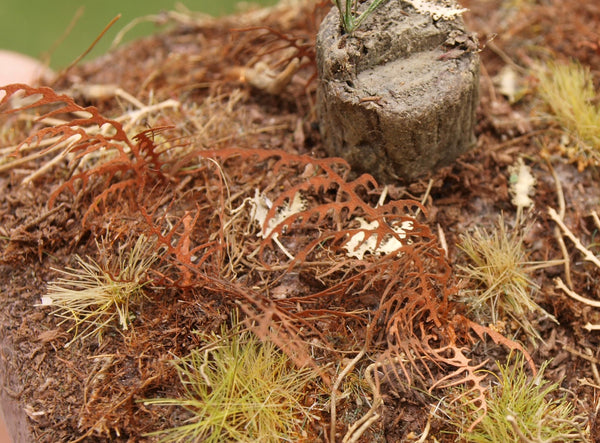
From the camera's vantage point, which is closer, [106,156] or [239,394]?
[239,394]

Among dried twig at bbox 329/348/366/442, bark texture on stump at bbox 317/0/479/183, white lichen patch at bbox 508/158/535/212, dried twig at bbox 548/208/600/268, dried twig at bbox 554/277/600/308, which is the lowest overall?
dried twig at bbox 329/348/366/442

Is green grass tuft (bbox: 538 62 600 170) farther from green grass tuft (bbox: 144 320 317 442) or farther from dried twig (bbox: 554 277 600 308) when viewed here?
green grass tuft (bbox: 144 320 317 442)

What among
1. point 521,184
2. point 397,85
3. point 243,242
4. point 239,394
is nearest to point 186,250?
point 243,242

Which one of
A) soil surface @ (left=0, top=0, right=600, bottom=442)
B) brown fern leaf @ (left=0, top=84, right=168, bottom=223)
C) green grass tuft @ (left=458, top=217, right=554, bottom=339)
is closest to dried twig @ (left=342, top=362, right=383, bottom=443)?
soil surface @ (left=0, top=0, right=600, bottom=442)

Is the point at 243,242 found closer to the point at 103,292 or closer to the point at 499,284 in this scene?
the point at 103,292

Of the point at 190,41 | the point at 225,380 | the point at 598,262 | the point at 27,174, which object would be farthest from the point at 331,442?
the point at 190,41

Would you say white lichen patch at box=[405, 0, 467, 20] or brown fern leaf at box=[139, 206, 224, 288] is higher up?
white lichen patch at box=[405, 0, 467, 20]
